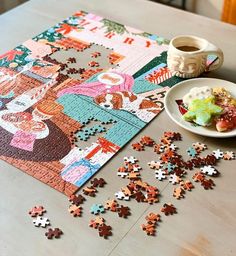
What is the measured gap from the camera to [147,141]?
1004mm

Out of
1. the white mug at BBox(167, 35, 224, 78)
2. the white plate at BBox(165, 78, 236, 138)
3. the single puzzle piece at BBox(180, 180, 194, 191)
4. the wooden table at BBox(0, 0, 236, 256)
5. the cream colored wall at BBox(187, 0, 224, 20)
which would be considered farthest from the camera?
the cream colored wall at BBox(187, 0, 224, 20)

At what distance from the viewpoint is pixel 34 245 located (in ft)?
2.61

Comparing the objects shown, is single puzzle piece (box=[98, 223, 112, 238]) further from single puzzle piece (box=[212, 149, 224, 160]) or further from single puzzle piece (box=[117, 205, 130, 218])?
single puzzle piece (box=[212, 149, 224, 160])

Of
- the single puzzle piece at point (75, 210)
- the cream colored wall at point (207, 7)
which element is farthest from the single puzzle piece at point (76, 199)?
the cream colored wall at point (207, 7)

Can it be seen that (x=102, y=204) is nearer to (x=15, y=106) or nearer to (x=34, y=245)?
(x=34, y=245)

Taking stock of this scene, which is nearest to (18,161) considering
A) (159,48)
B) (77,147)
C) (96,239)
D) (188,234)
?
(77,147)

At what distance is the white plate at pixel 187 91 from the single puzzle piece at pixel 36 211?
14.4 inches

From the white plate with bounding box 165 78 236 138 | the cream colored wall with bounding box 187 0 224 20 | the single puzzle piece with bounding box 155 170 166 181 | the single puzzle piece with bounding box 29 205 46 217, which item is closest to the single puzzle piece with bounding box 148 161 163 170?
the single puzzle piece with bounding box 155 170 166 181

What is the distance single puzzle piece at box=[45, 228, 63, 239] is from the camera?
81 cm

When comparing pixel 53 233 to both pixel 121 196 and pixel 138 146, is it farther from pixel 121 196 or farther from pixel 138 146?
pixel 138 146

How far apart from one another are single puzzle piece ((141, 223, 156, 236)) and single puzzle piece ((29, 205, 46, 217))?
191mm

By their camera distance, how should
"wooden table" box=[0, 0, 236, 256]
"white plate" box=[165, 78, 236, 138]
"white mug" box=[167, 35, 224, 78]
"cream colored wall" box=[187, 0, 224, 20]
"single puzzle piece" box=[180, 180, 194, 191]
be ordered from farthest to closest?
"cream colored wall" box=[187, 0, 224, 20] → "white mug" box=[167, 35, 224, 78] → "white plate" box=[165, 78, 236, 138] → "single puzzle piece" box=[180, 180, 194, 191] → "wooden table" box=[0, 0, 236, 256]

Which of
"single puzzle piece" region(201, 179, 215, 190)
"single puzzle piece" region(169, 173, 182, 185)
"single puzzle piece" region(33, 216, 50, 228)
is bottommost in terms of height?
"single puzzle piece" region(33, 216, 50, 228)

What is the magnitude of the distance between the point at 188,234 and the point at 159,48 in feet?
2.16
